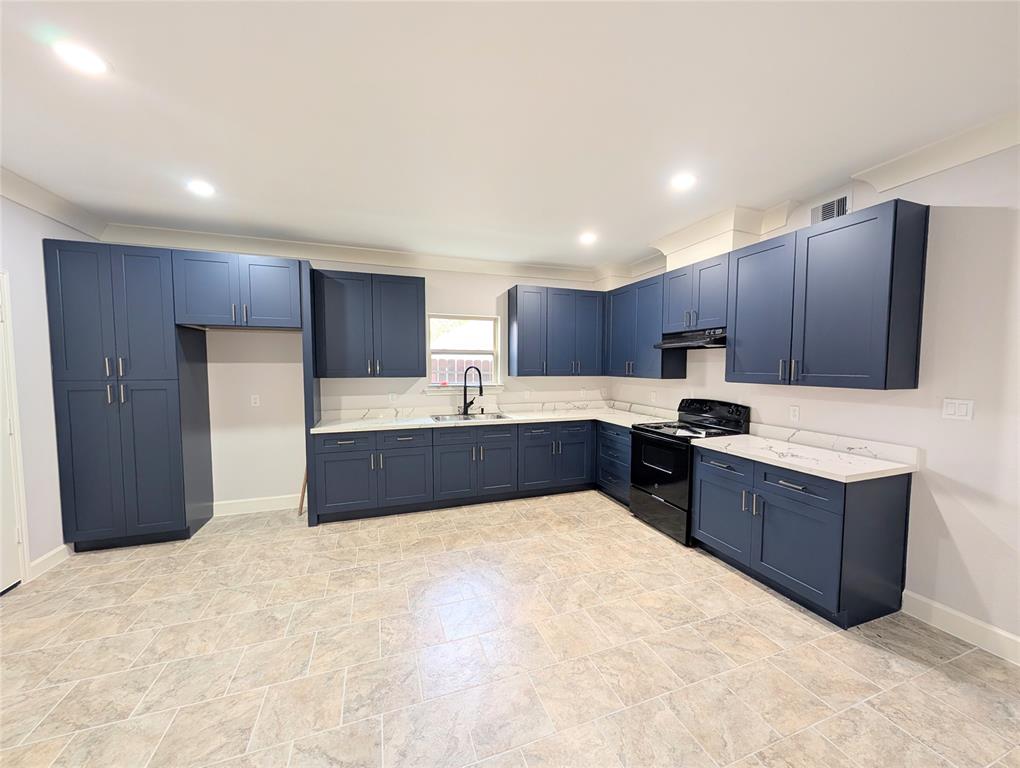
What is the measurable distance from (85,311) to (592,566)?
4357 millimetres

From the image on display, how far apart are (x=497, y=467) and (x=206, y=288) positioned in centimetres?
313

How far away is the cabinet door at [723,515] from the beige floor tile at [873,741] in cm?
106

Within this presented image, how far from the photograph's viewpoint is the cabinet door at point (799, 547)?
216 cm

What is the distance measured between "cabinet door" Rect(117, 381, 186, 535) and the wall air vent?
17.2 ft

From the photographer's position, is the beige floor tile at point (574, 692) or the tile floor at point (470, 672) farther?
the beige floor tile at point (574, 692)

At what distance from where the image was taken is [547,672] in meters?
1.88

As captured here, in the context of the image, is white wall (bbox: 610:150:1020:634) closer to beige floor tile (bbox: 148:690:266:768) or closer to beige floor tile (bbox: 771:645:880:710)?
beige floor tile (bbox: 771:645:880:710)

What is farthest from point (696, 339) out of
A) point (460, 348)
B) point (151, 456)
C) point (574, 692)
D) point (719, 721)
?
point (151, 456)

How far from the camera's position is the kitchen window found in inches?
180

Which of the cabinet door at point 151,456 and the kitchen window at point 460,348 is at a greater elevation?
the kitchen window at point 460,348

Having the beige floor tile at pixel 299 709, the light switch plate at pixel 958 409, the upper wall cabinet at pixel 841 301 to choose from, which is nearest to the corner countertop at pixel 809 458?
the light switch plate at pixel 958 409

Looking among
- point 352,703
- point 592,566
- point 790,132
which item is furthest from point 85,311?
point 790,132

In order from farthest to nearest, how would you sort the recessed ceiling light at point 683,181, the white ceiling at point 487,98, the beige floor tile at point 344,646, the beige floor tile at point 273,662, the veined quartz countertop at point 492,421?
the veined quartz countertop at point 492,421, the recessed ceiling light at point 683,181, the beige floor tile at point 344,646, the beige floor tile at point 273,662, the white ceiling at point 487,98

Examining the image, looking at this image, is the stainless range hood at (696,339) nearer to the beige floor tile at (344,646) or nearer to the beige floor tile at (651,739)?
the beige floor tile at (651,739)
